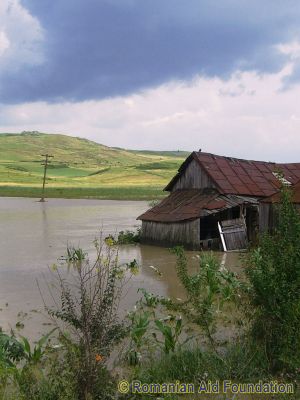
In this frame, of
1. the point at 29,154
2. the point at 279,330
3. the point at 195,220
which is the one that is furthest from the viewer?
the point at 29,154

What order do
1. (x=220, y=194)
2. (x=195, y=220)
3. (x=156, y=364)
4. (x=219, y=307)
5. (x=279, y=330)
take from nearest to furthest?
1. (x=279, y=330)
2. (x=156, y=364)
3. (x=219, y=307)
4. (x=195, y=220)
5. (x=220, y=194)

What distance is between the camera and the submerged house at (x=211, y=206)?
2231cm

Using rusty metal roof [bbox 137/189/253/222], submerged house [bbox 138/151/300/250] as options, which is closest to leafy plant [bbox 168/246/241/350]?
rusty metal roof [bbox 137/189/253/222]

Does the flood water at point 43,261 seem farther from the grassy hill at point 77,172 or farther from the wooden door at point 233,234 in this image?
the grassy hill at point 77,172

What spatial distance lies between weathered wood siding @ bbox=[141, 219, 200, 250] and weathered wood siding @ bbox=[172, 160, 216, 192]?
3.06 meters

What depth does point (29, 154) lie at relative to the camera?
159 m

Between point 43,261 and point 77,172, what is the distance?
10741 centimetres

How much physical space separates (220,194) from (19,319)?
14.1m

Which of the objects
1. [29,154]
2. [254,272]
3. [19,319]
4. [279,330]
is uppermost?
[29,154]

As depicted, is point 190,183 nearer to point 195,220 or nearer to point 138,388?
point 195,220

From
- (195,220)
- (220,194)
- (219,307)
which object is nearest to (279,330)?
(219,307)

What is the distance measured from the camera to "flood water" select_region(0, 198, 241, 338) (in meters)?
12.2

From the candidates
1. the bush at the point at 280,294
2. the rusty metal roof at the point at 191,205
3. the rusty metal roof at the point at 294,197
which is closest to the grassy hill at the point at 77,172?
the rusty metal roof at the point at 191,205

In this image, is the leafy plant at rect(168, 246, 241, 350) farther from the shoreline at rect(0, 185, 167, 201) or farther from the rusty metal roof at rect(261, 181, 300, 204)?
the shoreline at rect(0, 185, 167, 201)
